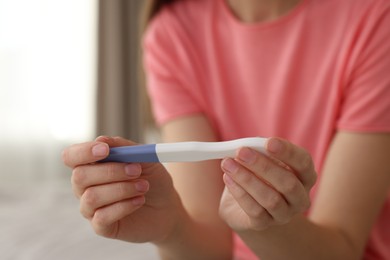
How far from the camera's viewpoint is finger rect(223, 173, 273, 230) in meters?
0.61

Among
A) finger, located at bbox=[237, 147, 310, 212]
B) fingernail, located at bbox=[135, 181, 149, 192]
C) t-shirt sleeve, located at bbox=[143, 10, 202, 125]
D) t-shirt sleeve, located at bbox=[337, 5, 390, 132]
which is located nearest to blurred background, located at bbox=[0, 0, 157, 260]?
t-shirt sleeve, located at bbox=[143, 10, 202, 125]

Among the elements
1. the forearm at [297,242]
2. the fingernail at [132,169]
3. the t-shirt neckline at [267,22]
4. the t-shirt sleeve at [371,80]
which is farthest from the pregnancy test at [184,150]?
the t-shirt neckline at [267,22]

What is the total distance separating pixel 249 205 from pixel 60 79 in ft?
5.26

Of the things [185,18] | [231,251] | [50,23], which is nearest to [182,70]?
[185,18]

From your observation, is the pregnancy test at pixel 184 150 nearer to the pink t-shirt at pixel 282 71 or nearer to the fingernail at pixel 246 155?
the fingernail at pixel 246 155

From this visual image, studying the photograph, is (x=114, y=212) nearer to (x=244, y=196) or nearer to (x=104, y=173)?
(x=104, y=173)

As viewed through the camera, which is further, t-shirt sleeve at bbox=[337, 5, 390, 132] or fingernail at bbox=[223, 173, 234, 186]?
t-shirt sleeve at bbox=[337, 5, 390, 132]

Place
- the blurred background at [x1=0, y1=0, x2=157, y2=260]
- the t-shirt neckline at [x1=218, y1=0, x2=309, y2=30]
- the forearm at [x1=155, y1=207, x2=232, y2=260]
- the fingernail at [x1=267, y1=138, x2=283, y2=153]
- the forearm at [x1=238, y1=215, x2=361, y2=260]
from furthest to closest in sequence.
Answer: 1. the blurred background at [x1=0, y1=0, x2=157, y2=260]
2. the t-shirt neckline at [x1=218, y1=0, x2=309, y2=30]
3. the forearm at [x1=155, y1=207, x2=232, y2=260]
4. the forearm at [x1=238, y1=215, x2=361, y2=260]
5. the fingernail at [x1=267, y1=138, x2=283, y2=153]

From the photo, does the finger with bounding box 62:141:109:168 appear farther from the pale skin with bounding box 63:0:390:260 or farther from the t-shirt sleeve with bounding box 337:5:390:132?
the t-shirt sleeve with bounding box 337:5:390:132

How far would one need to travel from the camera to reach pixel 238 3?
3.50 ft

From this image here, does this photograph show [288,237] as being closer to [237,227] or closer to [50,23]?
[237,227]

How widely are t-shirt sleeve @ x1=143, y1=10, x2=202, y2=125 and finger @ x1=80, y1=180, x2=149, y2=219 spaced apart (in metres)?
0.38

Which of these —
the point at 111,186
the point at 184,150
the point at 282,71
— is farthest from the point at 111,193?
the point at 282,71

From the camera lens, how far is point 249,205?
0.62m
